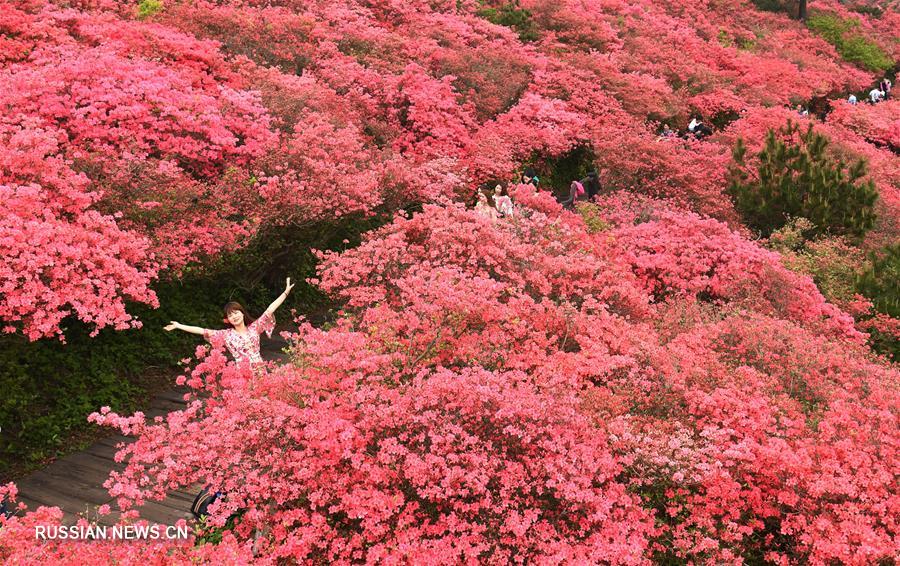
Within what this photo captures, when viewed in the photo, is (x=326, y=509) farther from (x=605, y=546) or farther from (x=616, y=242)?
(x=616, y=242)

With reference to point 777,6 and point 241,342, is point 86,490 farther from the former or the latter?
point 777,6

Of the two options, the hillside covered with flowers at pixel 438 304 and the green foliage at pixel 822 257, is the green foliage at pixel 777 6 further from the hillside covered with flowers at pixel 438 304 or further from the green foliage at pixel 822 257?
the green foliage at pixel 822 257

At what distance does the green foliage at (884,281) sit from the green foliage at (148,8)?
69.6ft

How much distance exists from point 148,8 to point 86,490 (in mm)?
15945

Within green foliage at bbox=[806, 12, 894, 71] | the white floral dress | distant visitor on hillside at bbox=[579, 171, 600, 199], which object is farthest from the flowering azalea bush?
green foliage at bbox=[806, 12, 894, 71]

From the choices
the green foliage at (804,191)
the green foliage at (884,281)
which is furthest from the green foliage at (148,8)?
the green foliage at (884,281)

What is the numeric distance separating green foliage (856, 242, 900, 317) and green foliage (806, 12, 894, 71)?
38.3m

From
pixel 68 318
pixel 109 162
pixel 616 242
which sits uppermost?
pixel 109 162

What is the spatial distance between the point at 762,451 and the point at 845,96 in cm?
4177

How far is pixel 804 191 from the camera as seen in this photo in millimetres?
17078

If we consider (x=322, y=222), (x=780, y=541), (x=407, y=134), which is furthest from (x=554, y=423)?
(x=407, y=134)

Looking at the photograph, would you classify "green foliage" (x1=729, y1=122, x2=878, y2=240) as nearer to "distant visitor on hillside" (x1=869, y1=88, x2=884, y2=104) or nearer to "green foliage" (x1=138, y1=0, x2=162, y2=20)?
"green foliage" (x1=138, y1=0, x2=162, y2=20)

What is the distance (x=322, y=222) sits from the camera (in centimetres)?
1323

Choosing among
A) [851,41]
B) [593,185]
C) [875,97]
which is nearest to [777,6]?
[851,41]
